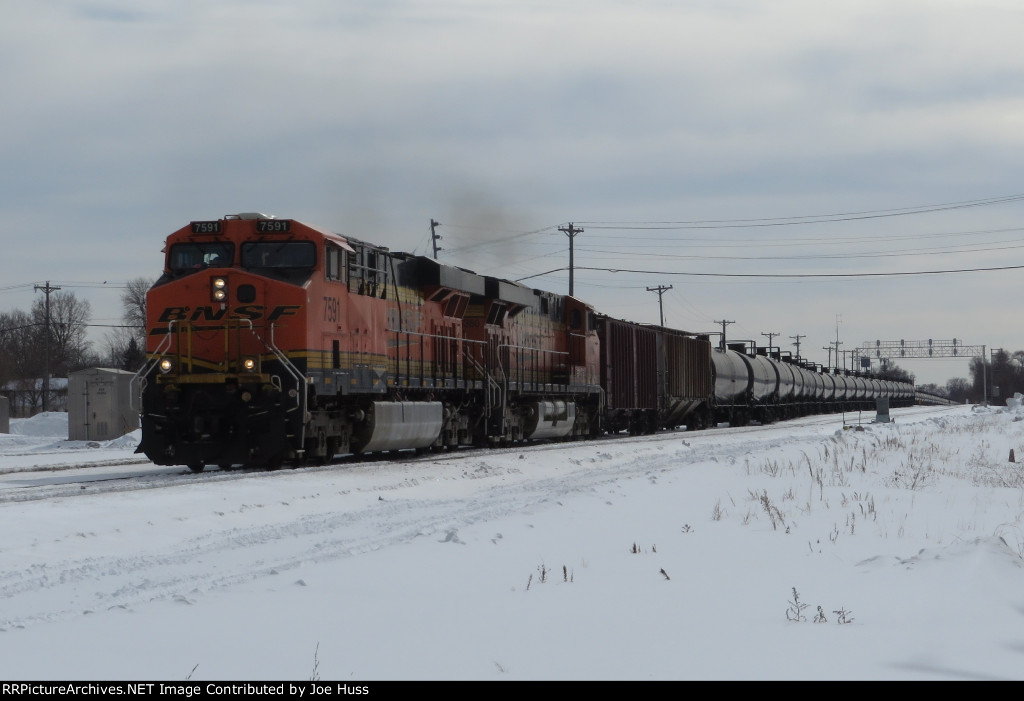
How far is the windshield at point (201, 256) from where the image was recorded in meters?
18.1

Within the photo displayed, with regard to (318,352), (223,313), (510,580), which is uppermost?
(223,313)

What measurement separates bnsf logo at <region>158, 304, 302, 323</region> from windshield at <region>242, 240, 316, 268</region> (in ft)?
2.69

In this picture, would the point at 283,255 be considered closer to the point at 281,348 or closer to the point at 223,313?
the point at 223,313

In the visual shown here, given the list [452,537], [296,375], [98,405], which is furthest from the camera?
[98,405]

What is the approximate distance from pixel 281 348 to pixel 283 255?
163 centimetres

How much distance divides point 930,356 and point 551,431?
129 metres

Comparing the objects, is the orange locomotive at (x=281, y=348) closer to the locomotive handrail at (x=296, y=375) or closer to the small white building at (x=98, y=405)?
the locomotive handrail at (x=296, y=375)

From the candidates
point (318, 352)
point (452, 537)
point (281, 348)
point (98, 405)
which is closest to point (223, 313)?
point (281, 348)

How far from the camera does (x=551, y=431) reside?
28.4m

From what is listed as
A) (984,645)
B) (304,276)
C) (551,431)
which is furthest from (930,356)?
(984,645)

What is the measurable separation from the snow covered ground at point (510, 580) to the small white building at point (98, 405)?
683 inches

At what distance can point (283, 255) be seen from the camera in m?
18.0

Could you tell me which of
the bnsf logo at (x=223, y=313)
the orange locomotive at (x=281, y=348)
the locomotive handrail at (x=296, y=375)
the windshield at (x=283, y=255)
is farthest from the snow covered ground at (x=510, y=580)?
the windshield at (x=283, y=255)

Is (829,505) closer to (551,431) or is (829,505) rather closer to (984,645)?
(984,645)
